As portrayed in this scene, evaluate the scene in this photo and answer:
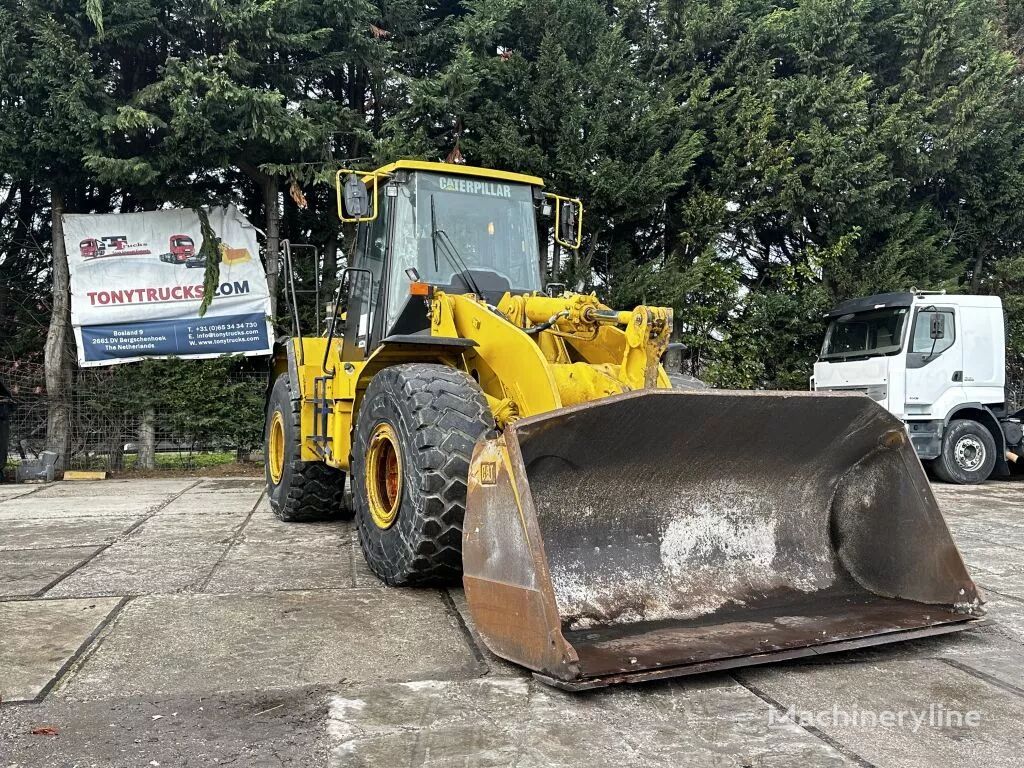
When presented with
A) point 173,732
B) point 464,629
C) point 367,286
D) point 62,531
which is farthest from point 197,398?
point 173,732

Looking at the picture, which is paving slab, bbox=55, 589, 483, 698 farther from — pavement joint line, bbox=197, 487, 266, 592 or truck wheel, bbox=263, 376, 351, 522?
truck wheel, bbox=263, 376, 351, 522

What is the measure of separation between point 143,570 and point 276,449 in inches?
110

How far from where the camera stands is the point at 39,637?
379cm

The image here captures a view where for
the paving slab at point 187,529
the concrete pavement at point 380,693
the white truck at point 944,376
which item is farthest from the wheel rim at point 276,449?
the white truck at point 944,376

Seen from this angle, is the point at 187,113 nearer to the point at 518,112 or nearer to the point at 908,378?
the point at 518,112

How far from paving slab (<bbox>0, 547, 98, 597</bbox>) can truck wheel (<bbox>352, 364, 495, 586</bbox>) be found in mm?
1938

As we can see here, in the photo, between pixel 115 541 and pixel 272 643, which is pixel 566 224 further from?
pixel 115 541

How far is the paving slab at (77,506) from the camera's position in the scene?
784 centimetres

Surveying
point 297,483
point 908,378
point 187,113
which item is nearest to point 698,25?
point 908,378

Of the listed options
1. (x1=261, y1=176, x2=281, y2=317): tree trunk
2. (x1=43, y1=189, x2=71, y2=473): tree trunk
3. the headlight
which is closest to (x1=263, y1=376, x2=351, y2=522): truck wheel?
(x1=261, y1=176, x2=281, y2=317): tree trunk

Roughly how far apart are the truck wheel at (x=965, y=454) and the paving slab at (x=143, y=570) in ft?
30.7

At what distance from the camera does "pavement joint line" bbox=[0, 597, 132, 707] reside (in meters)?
3.02

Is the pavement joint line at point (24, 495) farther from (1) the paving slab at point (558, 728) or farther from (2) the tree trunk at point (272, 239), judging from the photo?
(1) the paving slab at point (558, 728)

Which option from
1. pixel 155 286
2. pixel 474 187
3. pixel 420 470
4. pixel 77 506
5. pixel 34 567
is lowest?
pixel 77 506
